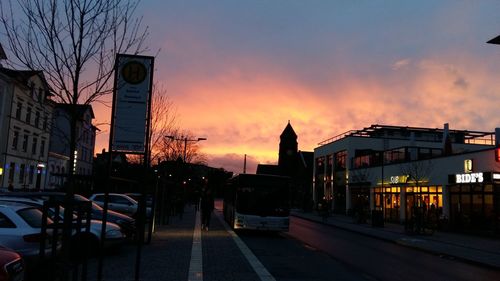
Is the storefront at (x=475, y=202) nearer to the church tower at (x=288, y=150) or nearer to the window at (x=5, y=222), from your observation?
the window at (x=5, y=222)

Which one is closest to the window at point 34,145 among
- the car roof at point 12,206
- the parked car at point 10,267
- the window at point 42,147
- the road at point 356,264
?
the window at point 42,147

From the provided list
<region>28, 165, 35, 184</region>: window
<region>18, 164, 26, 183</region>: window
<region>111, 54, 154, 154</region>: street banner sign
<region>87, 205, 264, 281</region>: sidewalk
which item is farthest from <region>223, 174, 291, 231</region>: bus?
<region>28, 165, 35, 184</region>: window

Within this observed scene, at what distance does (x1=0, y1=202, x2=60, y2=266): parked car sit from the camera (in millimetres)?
9211

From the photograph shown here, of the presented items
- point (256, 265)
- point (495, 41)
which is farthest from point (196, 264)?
point (495, 41)

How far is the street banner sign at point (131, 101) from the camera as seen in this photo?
7.57m

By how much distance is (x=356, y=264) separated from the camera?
14125mm

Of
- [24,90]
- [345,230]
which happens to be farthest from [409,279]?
[24,90]

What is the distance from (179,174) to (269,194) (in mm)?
18221

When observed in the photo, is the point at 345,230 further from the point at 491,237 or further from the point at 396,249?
the point at 396,249

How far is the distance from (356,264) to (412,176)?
20.7 m

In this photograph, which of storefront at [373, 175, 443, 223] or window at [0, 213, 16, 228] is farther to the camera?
storefront at [373, 175, 443, 223]

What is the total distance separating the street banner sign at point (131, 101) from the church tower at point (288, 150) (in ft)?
337

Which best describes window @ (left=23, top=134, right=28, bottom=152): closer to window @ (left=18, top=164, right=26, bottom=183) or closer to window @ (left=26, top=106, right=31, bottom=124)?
window @ (left=26, top=106, right=31, bottom=124)

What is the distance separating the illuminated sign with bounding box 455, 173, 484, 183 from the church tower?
80.7 meters
